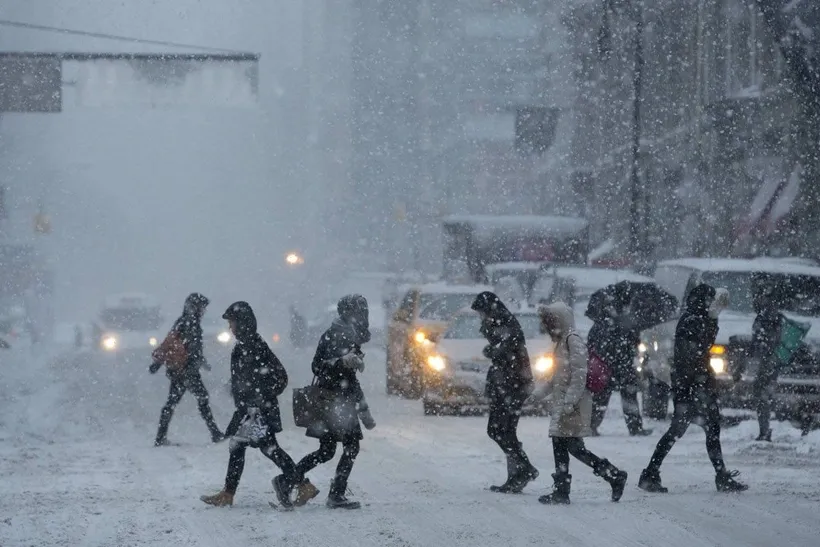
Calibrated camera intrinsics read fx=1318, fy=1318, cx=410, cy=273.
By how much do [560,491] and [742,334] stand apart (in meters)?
6.47

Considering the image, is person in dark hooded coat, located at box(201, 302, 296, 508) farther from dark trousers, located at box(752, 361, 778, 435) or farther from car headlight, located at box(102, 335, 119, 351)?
car headlight, located at box(102, 335, 119, 351)

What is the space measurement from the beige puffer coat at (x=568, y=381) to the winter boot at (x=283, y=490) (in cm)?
186

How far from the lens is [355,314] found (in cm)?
877

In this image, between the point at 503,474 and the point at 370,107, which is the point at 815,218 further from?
the point at 370,107

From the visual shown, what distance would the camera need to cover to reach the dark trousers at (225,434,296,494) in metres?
8.95

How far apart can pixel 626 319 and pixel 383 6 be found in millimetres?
92600

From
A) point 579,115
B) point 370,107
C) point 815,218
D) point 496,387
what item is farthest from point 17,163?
point 496,387

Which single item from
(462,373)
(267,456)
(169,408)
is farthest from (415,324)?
(267,456)

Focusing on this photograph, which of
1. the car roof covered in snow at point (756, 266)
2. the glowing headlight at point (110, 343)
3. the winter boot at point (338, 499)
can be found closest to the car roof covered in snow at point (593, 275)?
the car roof covered in snow at point (756, 266)

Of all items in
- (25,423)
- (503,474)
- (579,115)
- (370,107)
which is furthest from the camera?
(370,107)

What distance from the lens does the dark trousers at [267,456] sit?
895cm

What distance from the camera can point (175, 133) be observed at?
380 feet

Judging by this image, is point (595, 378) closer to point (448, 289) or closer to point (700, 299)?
point (700, 299)

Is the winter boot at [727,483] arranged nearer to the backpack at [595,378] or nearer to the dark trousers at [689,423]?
the dark trousers at [689,423]
